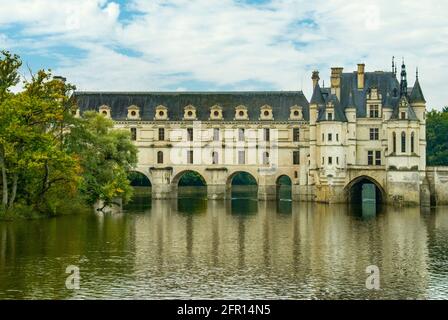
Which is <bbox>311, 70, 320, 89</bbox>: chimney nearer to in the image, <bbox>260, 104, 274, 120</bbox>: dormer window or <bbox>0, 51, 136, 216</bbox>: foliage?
<bbox>260, 104, 274, 120</bbox>: dormer window

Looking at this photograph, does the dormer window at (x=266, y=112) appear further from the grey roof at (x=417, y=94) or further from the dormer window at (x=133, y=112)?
the grey roof at (x=417, y=94)

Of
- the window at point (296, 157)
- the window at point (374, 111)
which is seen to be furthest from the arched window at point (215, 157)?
the window at point (374, 111)

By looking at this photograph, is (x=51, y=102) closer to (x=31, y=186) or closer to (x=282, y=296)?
(x=31, y=186)

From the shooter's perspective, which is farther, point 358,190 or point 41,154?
point 358,190

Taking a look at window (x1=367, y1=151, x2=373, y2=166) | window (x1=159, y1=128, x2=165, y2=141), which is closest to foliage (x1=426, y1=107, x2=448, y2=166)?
window (x1=367, y1=151, x2=373, y2=166)

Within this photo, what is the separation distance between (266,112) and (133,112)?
1263 centimetres

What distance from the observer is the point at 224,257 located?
95.0 ft

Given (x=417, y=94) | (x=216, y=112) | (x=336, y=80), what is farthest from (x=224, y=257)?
(x=216, y=112)

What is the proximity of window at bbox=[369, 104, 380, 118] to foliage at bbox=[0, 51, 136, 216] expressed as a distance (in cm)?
2497

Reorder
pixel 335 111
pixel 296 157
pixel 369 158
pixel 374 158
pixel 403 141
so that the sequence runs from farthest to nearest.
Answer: pixel 296 157
pixel 369 158
pixel 374 158
pixel 335 111
pixel 403 141

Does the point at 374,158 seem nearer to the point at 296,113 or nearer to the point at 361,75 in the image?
the point at 361,75

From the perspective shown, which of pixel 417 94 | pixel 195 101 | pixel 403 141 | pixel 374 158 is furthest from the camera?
pixel 195 101

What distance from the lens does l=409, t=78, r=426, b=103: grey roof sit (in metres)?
63.6
